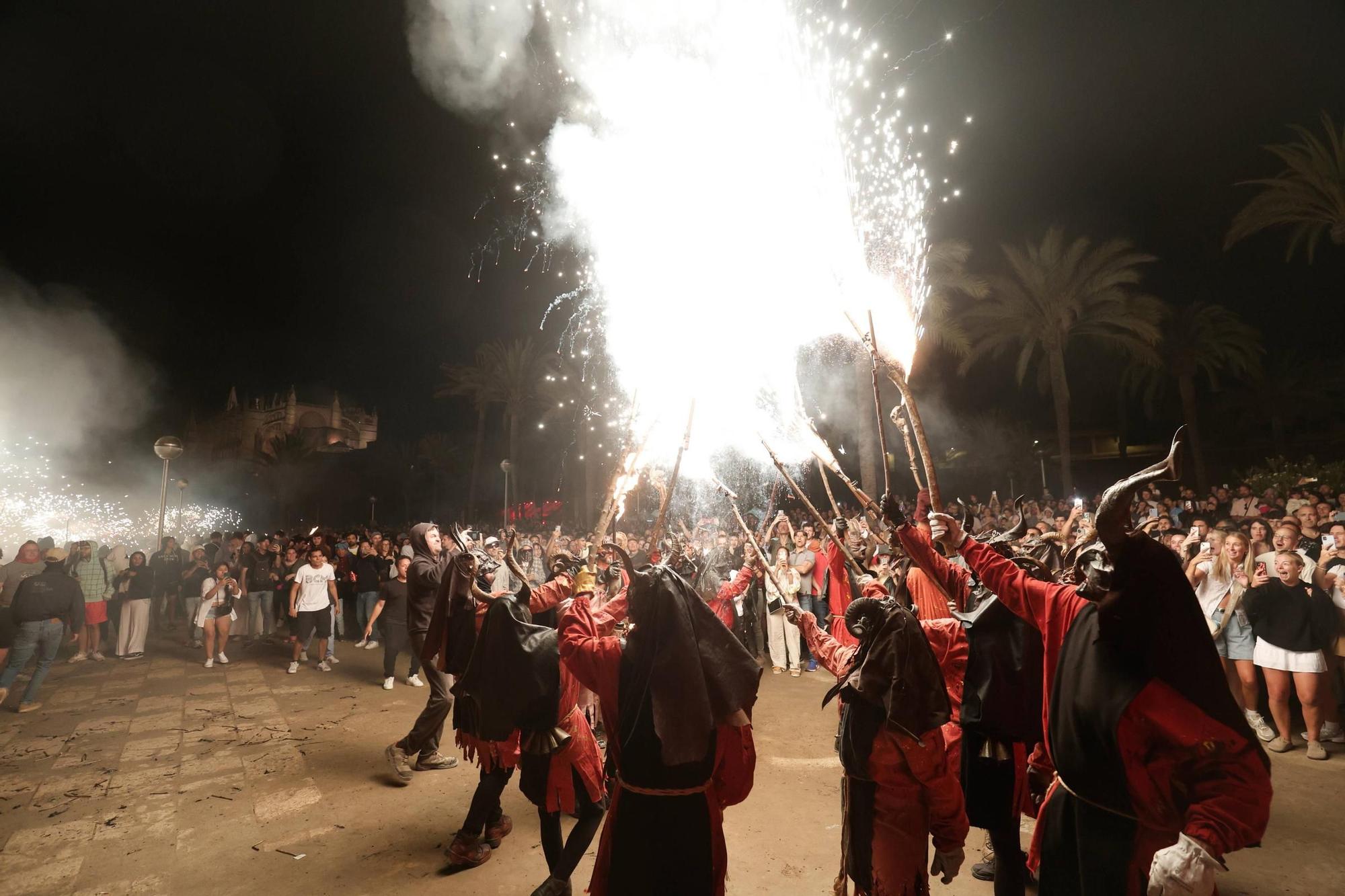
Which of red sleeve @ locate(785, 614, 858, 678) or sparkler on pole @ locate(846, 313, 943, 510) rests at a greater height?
sparkler on pole @ locate(846, 313, 943, 510)

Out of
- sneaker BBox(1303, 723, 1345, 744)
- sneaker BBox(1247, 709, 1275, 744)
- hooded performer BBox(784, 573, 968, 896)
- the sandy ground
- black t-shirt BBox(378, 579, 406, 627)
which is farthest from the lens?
black t-shirt BBox(378, 579, 406, 627)

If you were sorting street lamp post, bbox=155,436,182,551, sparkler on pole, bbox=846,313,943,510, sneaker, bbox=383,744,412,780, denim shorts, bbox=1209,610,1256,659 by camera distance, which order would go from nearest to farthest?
1. sparkler on pole, bbox=846,313,943,510
2. sneaker, bbox=383,744,412,780
3. denim shorts, bbox=1209,610,1256,659
4. street lamp post, bbox=155,436,182,551

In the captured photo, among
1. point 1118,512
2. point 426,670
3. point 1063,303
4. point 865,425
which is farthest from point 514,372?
point 1118,512

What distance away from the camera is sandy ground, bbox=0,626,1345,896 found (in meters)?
4.36

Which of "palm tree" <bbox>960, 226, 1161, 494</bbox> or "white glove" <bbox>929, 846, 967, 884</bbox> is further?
"palm tree" <bbox>960, 226, 1161, 494</bbox>

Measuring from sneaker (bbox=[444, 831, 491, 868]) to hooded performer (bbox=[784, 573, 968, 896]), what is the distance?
8.71ft

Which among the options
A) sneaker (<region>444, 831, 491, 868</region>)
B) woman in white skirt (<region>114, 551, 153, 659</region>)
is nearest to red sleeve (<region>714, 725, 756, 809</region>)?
sneaker (<region>444, 831, 491, 868</region>)

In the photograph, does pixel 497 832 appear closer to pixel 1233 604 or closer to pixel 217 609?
pixel 1233 604

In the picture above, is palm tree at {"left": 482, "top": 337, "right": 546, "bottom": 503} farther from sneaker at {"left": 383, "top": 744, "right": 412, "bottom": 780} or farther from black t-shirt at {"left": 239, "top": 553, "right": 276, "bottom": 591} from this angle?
sneaker at {"left": 383, "top": 744, "right": 412, "bottom": 780}

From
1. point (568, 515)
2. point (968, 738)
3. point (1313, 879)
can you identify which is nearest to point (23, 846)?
point (968, 738)

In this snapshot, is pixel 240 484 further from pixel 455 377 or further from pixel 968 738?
pixel 968 738

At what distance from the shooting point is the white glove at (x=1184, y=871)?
6.07ft

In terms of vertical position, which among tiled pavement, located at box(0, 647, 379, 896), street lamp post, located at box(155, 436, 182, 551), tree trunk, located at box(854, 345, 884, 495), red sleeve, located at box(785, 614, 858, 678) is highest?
tree trunk, located at box(854, 345, 884, 495)

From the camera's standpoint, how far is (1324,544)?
7016mm
